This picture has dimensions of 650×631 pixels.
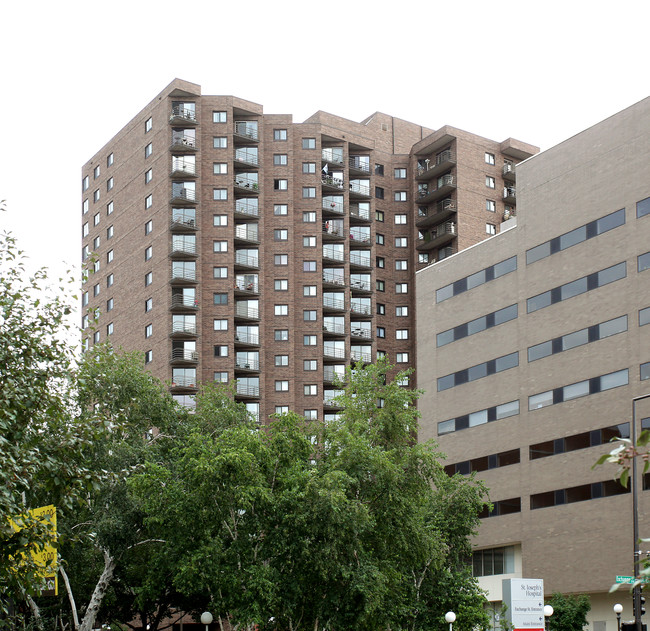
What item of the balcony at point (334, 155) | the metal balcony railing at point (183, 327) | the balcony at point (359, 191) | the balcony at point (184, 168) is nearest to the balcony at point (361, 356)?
the balcony at point (359, 191)

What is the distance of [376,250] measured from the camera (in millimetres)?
104938

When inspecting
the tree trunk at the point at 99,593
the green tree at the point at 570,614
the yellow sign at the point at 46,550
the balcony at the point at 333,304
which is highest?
the balcony at the point at 333,304

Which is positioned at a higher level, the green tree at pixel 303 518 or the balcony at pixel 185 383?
the balcony at pixel 185 383

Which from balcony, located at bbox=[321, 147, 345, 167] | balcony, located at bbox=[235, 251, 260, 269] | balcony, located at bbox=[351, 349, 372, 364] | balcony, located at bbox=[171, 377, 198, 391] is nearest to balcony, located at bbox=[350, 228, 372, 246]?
balcony, located at bbox=[321, 147, 345, 167]

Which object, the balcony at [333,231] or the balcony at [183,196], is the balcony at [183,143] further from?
the balcony at [333,231]

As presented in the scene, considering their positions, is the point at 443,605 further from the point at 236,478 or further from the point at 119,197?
the point at 119,197

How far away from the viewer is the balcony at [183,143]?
9006 centimetres

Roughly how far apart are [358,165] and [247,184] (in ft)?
46.3

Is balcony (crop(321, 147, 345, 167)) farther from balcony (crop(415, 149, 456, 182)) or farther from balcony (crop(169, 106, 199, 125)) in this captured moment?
balcony (crop(169, 106, 199, 125))

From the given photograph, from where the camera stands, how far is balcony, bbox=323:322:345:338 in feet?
315

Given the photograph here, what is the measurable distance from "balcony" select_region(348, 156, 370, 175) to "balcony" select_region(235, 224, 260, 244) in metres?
13.9

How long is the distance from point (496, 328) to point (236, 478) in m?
36.6

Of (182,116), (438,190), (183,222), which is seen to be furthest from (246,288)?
(438,190)

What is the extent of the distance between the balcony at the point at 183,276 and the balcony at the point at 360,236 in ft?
60.3
